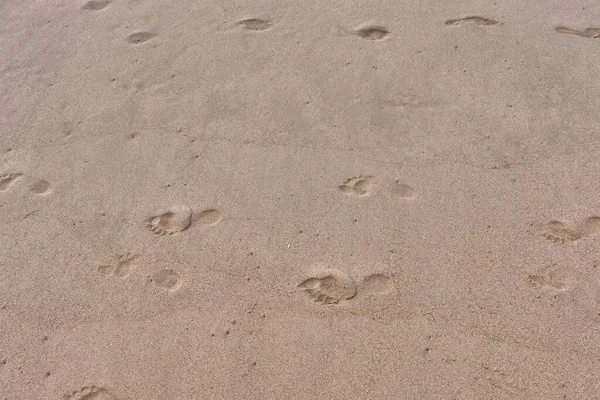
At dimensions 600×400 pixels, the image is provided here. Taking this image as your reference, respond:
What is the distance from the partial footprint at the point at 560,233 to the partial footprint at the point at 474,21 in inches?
60.0

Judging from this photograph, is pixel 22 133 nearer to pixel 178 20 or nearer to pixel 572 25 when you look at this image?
pixel 178 20

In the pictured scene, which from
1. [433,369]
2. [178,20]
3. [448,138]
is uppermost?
[178,20]

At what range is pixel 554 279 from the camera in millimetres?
2713

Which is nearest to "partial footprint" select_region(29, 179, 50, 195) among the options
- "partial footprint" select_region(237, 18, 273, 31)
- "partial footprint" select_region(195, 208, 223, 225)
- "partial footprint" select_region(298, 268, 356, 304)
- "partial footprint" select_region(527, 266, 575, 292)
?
"partial footprint" select_region(195, 208, 223, 225)

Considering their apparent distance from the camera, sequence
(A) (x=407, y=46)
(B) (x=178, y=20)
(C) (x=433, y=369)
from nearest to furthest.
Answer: (C) (x=433, y=369), (A) (x=407, y=46), (B) (x=178, y=20)

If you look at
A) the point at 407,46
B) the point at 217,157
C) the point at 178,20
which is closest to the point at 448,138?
the point at 407,46

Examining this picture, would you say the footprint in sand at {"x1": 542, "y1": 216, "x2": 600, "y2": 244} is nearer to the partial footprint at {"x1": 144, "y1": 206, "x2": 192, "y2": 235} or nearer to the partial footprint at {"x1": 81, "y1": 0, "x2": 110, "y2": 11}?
the partial footprint at {"x1": 144, "y1": 206, "x2": 192, "y2": 235}

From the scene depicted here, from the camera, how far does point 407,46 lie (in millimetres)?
3861

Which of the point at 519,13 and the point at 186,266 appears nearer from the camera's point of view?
the point at 186,266

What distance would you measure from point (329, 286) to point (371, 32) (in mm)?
1840

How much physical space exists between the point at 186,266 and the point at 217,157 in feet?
2.21

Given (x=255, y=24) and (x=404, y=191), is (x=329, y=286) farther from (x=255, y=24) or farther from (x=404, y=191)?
(x=255, y=24)

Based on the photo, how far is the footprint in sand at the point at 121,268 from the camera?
289 centimetres

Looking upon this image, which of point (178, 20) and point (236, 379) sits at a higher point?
point (178, 20)
